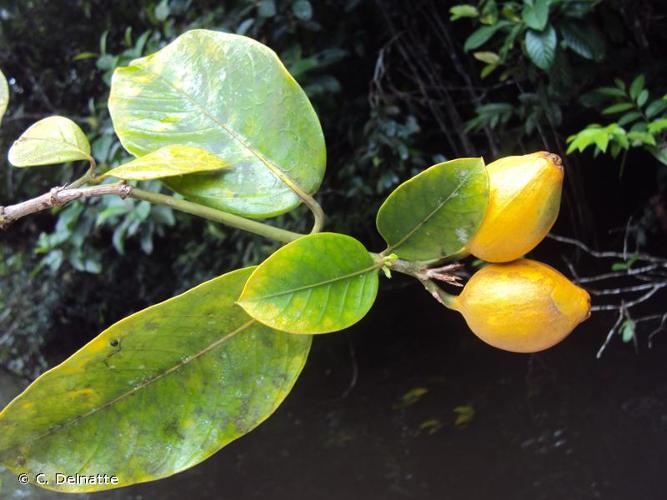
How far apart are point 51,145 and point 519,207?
0.24 metres

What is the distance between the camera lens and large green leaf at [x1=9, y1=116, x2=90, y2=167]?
0.99ft

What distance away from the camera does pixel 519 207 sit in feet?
0.80

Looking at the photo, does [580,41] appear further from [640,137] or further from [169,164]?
[169,164]

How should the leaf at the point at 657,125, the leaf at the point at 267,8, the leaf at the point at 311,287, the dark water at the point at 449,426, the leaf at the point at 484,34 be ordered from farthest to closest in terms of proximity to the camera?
the dark water at the point at 449,426, the leaf at the point at 267,8, the leaf at the point at 484,34, the leaf at the point at 657,125, the leaf at the point at 311,287

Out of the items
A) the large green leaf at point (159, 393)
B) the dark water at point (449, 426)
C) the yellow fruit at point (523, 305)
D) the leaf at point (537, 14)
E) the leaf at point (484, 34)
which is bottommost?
the dark water at point (449, 426)

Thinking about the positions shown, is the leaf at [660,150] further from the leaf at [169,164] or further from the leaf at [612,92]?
the leaf at [169,164]

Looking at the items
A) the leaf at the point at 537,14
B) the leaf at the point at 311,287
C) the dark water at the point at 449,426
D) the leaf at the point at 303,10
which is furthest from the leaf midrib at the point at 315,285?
the dark water at the point at 449,426

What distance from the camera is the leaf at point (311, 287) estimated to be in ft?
0.80

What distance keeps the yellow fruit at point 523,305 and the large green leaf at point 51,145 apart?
21 centimetres

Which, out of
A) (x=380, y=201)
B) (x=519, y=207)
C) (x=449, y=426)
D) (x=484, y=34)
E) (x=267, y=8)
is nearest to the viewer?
(x=519, y=207)

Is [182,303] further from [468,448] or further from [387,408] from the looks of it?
[387,408]

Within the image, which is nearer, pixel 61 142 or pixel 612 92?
pixel 61 142

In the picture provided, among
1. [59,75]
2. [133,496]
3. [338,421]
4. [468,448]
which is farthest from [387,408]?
[59,75]

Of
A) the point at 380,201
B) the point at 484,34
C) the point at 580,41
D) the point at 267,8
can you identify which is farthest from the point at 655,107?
the point at 267,8
